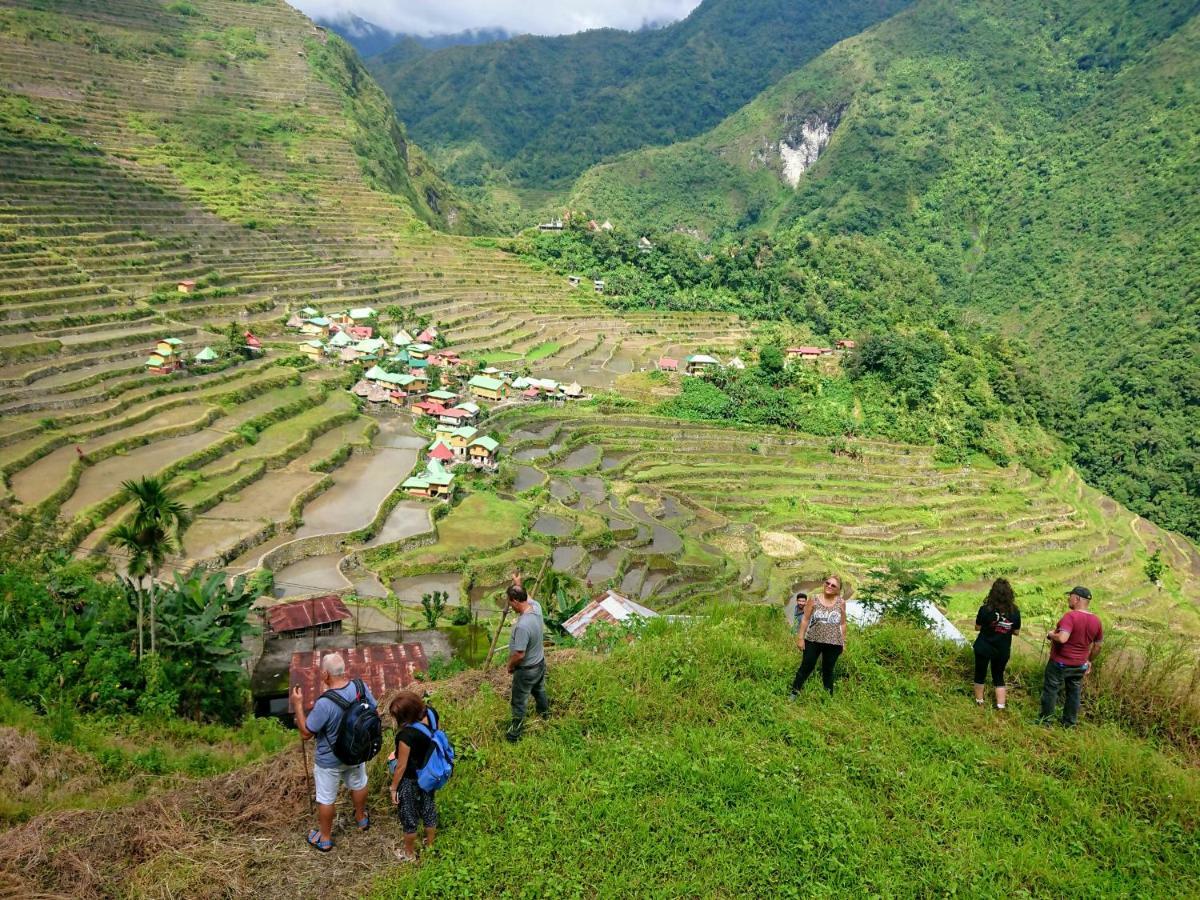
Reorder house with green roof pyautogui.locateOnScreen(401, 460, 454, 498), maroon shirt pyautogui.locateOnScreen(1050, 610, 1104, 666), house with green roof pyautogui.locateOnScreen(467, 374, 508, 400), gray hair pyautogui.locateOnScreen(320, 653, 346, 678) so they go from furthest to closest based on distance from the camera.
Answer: house with green roof pyautogui.locateOnScreen(467, 374, 508, 400), house with green roof pyautogui.locateOnScreen(401, 460, 454, 498), maroon shirt pyautogui.locateOnScreen(1050, 610, 1104, 666), gray hair pyautogui.locateOnScreen(320, 653, 346, 678)

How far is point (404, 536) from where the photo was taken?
1838 cm

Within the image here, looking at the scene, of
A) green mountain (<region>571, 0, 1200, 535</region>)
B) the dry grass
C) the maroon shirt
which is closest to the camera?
the dry grass

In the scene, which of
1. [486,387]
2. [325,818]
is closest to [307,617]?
[325,818]

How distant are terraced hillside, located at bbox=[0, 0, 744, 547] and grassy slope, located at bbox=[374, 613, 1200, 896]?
1321 cm

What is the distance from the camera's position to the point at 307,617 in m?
13.0

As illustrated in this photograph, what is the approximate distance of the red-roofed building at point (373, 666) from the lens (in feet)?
31.9

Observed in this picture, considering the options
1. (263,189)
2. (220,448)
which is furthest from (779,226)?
(220,448)

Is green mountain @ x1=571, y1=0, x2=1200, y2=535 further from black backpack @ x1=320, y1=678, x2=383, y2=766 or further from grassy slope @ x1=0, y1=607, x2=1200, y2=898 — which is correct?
black backpack @ x1=320, y1=678, x2=383, y2=766

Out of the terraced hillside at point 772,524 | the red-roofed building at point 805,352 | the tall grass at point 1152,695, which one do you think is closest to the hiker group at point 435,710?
the tall grass at point 1152,695

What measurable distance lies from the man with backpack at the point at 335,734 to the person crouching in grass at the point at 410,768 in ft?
0.52

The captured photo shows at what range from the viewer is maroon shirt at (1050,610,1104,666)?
518 cm

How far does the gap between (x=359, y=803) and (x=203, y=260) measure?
36.1m

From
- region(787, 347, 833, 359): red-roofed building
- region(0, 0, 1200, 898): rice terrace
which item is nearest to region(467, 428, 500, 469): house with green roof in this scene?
region(0, 0, 1200, 898): rice terrace

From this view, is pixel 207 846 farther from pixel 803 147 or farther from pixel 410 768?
pixel 803 147
